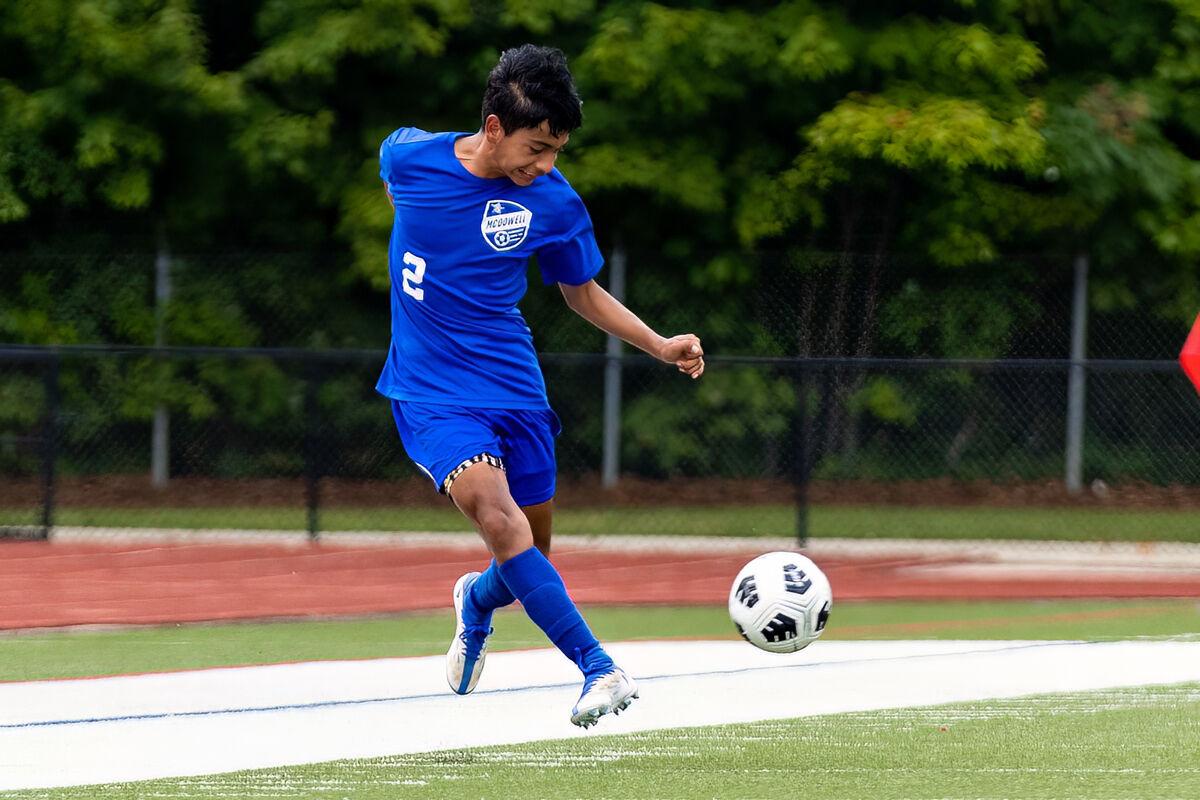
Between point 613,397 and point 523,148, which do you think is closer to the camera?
point 523,148

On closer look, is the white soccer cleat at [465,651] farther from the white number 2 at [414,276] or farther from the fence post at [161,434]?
the fence post at [161,434]

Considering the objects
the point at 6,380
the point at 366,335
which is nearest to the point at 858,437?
the point at 366,335

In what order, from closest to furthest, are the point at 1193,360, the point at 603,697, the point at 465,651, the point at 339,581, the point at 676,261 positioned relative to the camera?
1. the point at 603,697
2. the point at 465,651
3. the point at 1193,360
4. the point at 339,581
5. the point at 676,261

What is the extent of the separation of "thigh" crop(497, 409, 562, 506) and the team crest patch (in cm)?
56

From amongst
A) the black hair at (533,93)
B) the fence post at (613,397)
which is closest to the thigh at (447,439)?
the black hair at (533,93)

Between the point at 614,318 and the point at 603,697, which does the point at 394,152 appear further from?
the point at 603,697

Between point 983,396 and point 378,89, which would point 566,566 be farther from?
point 378,89

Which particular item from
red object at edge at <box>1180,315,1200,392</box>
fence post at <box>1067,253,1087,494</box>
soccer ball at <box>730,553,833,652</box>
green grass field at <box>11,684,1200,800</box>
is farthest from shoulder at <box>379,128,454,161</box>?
fence post at <box>1067,253,1087,494</box>

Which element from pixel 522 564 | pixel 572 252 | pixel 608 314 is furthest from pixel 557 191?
pixel 522 564

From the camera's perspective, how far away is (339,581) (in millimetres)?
11828

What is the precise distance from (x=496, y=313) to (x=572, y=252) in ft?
1.10

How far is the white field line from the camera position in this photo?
13617mm

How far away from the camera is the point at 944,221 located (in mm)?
15742

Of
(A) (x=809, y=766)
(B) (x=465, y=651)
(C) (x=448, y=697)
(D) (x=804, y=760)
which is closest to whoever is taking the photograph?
(A) (x=809, y=766)
